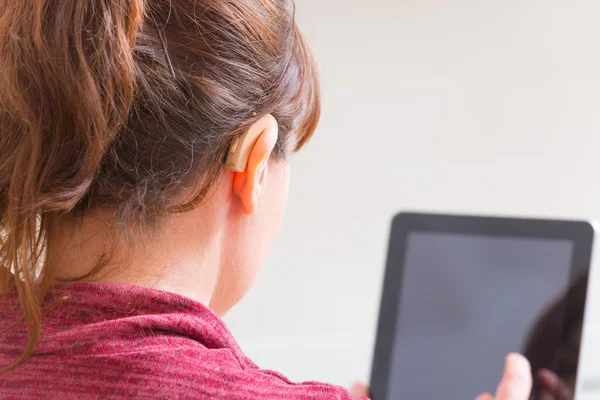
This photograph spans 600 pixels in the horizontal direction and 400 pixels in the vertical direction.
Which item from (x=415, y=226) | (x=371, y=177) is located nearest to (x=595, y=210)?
(x=371, y=177)

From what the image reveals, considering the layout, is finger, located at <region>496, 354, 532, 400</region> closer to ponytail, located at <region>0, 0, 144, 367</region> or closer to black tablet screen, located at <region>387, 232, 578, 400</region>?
black tablet screen, located at <region>387, 232, 578, 400</region>

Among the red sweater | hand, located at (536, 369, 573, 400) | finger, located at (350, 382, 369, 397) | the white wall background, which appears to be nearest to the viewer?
the red sweater

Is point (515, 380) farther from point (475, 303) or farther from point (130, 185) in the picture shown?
point (130, 185)

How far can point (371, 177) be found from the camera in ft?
5.14

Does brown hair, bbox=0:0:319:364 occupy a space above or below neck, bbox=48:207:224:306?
above

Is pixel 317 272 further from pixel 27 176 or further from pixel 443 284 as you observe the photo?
pixel 27 176

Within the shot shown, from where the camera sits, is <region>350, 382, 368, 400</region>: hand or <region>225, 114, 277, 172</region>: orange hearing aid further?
<region>350, 382, 368, 400</region>: hand

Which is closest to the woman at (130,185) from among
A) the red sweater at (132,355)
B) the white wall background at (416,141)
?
the red sweater at (132,355)

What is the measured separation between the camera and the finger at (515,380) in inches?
26.4

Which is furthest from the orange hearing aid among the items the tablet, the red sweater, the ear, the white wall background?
the white wall background

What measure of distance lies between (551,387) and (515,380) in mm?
32

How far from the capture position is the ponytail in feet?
1.61

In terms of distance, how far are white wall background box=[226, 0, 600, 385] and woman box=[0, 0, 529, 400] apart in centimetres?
98

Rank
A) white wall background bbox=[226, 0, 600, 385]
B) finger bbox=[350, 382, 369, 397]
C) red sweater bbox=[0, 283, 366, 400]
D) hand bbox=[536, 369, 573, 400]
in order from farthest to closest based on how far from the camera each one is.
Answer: white wall background bbox=[226, 0, 600, 385]
finger bbox=[350, 382, 369, 397]
hand bbox=[536, 369, 573, 400]
red sweater bbox=[0, 283, 366, 400]
